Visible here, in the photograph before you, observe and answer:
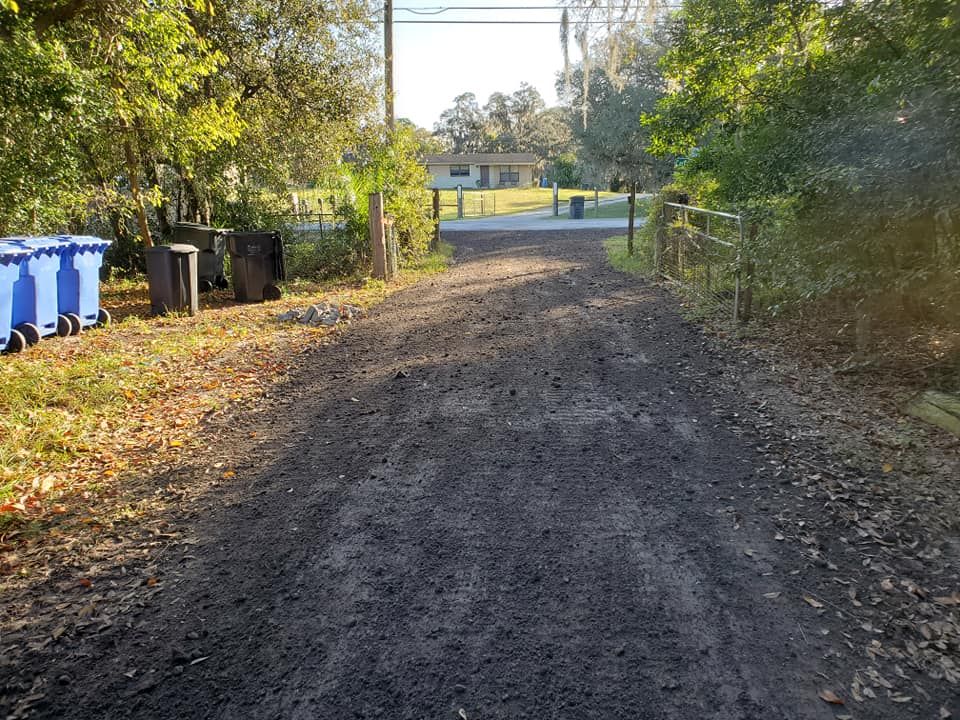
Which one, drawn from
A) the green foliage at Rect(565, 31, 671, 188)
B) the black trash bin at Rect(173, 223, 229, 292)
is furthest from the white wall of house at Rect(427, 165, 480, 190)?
the black trash bin at Rect(173, 223, 229, 292)

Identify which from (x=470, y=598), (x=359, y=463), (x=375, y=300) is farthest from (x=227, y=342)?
(x=470, y=598)

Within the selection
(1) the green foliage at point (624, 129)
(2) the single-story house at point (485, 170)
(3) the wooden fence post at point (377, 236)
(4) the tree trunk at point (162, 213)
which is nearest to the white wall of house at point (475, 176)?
(2) the single-story house at point (485, 170)

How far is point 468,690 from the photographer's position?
8.30 ft

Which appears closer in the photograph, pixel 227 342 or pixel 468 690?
pixel 468 690

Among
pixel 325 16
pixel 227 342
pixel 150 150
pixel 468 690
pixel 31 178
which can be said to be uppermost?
pixel 325 16

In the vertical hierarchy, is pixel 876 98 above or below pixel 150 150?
below

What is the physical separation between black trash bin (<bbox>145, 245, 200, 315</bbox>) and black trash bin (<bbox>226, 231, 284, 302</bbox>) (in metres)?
1.28

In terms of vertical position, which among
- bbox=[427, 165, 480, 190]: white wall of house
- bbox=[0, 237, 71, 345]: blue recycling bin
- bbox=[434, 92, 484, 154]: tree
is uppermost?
bbox=[434, 92, 484, 154]: tree

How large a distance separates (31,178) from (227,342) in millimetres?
3889

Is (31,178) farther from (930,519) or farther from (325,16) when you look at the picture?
(930,519)

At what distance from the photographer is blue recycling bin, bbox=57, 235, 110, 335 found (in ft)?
28.9

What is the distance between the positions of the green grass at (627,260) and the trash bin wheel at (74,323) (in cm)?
995

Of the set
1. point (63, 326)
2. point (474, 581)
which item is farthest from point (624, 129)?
point (474, 581)

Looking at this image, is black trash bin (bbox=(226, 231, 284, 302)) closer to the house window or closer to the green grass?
the green grass
